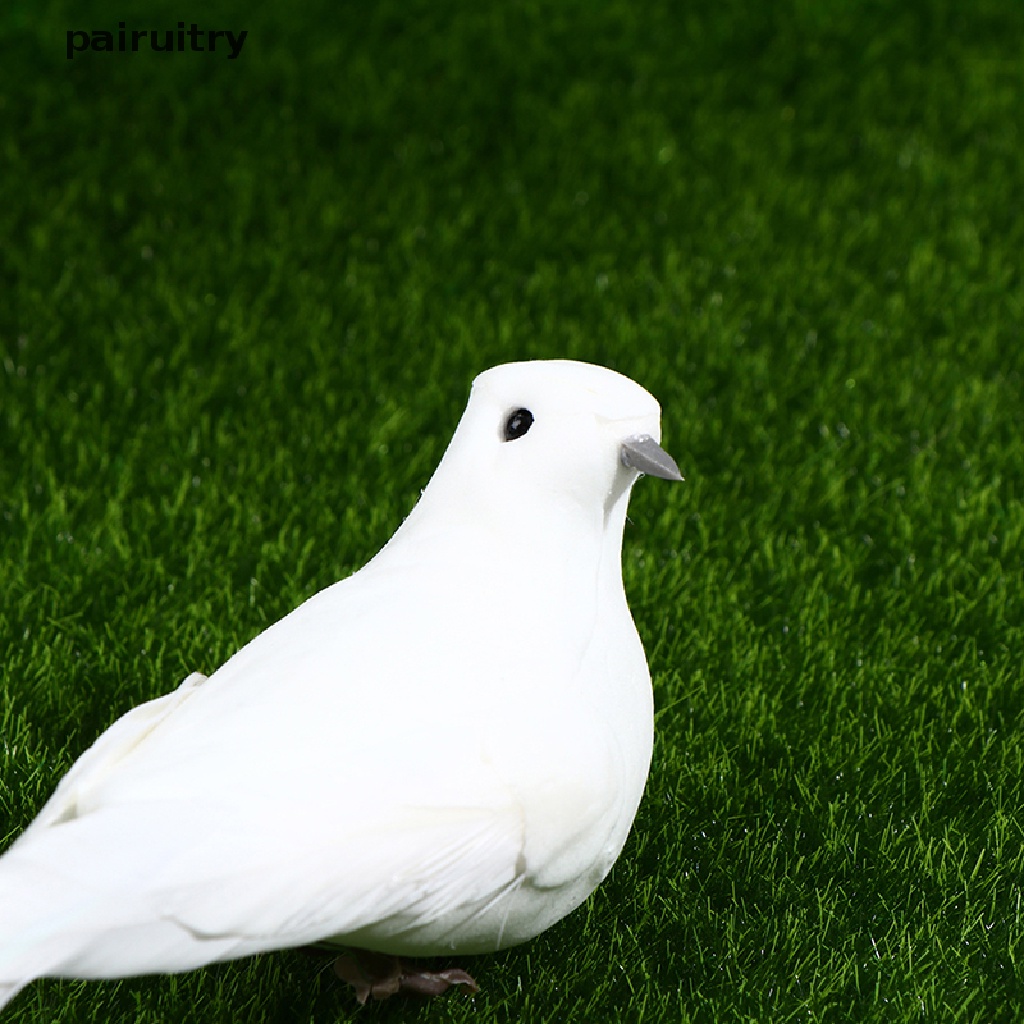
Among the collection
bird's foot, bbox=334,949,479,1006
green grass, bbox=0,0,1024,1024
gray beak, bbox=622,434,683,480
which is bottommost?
bird's foot, bbox=334,949,479,1006

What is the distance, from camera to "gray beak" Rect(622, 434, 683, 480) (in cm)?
206

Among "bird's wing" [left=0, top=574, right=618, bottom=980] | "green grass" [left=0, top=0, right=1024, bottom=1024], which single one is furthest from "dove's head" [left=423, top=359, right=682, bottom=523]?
"green grass" [left=0, top=0, right=1024, bottom=1024]

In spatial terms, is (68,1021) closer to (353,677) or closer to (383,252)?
(353,677)

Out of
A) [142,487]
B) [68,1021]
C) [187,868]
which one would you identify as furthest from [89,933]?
[142,487]

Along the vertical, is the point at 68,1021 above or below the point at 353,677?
below

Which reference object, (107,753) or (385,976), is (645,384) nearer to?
(385,976)

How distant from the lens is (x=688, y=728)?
3121 mm

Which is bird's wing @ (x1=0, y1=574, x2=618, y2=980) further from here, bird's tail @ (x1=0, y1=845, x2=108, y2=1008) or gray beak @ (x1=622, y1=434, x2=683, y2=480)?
gray beak @ (x1=622, y1=434, x2=683, y2=480)

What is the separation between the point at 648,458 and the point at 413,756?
0.53m

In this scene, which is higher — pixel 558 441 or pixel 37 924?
pixel 558 441

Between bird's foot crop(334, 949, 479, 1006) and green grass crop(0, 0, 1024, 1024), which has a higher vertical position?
green grass crop(0, 0, 1024, 1024)

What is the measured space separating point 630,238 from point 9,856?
3783mm

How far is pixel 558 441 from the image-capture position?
7.00 ft

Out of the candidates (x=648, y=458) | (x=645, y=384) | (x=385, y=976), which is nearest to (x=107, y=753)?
(x=385, y=976)
